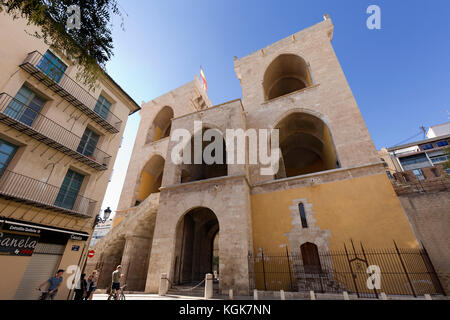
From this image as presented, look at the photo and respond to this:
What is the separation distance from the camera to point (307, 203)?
36.8 ft

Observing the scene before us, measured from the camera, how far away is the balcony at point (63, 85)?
30.6 feet

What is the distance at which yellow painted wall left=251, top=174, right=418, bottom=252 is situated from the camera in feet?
30.4

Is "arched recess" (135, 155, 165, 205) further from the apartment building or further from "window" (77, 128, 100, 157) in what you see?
"window" (77, 128, 100, 157)

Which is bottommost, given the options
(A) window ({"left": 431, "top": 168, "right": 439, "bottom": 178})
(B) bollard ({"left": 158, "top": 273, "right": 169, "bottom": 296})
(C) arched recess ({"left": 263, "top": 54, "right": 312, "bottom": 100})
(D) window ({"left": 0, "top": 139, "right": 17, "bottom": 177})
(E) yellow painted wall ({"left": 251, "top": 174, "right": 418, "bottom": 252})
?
(B) bollard ({"left": 158, "top": 273, "right": 169, "bottom": 296})

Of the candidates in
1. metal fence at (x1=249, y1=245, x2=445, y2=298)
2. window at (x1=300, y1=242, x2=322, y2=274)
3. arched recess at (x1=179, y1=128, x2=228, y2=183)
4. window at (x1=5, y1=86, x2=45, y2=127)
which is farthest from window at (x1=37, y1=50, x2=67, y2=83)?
window at (x1=300, y1=242, x2=322, y2=274)

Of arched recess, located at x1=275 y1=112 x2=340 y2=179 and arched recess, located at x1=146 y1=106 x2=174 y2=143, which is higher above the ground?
arched recess, located at x1=146 y1=106 x2=174 y2=143

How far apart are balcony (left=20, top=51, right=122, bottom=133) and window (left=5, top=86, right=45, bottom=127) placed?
816 millimetres

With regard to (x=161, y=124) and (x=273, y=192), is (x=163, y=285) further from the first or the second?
(x=161, y=124)

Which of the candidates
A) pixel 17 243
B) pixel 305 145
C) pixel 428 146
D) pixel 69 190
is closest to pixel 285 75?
pixel 305 145

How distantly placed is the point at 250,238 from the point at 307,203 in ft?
12.3

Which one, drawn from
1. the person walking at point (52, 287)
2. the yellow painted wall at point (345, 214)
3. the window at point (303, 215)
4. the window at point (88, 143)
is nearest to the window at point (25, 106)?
the window at point (88, 143)

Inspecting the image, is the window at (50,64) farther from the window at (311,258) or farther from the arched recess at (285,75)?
the window at (311,258)

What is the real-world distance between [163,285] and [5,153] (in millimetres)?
9331
